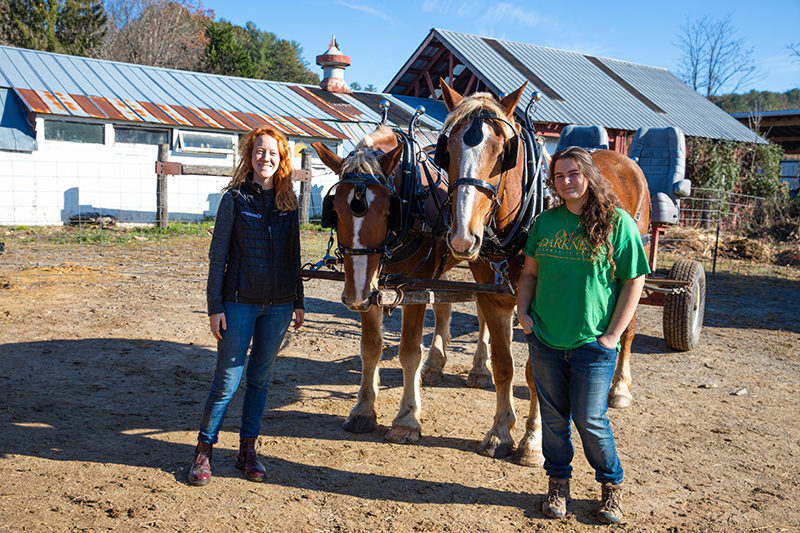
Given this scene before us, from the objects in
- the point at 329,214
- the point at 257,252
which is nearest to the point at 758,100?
the point at 329,214

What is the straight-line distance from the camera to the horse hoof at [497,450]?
3.99 metres

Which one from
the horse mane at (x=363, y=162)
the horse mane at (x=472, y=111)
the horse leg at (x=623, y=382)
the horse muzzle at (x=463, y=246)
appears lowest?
the horse leg at (x=623, y=382)

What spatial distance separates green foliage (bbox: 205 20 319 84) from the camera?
29953 mm

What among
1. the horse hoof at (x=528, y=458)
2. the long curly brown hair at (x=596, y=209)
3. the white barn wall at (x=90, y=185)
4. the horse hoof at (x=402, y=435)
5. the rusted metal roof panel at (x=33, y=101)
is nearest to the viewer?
the long curly brown hair at (x=596, y=209)

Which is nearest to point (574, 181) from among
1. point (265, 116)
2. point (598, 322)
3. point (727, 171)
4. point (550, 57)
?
point (598, 322)

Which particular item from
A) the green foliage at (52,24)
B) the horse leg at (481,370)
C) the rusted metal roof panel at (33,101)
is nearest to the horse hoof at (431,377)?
the horse leg at (481,370)

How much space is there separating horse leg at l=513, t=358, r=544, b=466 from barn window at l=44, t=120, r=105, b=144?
13.9 meters

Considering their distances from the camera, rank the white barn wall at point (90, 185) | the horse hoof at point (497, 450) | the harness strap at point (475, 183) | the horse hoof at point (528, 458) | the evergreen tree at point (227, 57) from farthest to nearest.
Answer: the evergreen tree at point (227, 57) → the white barn wall at point (90, 185) → the horse hoof at point (497, 450) → the horse hoof at point (528, 458) → the harness strap at point (475, 183)

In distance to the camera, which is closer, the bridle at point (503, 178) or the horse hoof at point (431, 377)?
the bridle at point (503, 178)

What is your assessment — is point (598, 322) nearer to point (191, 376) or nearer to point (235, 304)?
point (235, 304)

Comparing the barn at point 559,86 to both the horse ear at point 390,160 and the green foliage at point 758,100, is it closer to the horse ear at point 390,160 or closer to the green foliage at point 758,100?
the horse ear at point 390,160

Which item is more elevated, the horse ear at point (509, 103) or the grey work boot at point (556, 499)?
the horse ear at point (509, 103)

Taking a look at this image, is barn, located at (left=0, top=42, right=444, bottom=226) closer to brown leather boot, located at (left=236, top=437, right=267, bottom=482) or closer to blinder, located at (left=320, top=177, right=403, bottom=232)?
blinder, located at (left=320, top=177, right=403, bottom=232)

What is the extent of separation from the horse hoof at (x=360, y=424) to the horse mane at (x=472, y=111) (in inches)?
83.3
